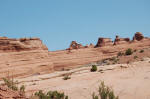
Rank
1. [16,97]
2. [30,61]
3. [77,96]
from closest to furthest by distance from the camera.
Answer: [16,97]
[77,96]
[30,61]

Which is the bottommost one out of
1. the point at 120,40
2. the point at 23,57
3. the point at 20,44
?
the point at 23,57

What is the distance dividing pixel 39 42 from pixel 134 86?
3011 cm

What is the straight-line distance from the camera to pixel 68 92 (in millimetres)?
13117

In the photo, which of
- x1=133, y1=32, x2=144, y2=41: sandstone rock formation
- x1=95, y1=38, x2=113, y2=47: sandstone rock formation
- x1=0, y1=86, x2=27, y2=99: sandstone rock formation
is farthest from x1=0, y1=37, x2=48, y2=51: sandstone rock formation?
x1=0, y1=86, x2=27, y2=99: sandstone rock formation

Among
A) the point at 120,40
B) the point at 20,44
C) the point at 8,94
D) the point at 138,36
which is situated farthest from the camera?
the point at 138,36

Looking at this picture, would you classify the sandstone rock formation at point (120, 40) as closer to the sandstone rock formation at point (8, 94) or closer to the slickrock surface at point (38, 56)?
the slickrock surface at point (38, 56)

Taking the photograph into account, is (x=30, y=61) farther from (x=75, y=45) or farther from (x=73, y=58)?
(x=75, y=45)

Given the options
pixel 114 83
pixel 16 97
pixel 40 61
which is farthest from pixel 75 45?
pixel 16 97

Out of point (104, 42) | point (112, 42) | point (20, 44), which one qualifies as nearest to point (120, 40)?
point (112, 42)

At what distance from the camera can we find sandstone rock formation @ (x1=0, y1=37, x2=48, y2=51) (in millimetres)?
35719

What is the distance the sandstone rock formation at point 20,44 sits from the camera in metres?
35.7

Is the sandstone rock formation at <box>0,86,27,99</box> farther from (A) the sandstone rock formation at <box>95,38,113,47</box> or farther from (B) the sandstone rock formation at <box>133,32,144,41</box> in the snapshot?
(B) the sandstone rock formation at <box>133,32,144,41</box>

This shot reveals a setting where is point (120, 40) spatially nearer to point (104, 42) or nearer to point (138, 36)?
point (104, 42)

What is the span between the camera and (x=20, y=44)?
37.3 m
